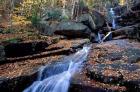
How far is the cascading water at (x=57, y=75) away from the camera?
12773 millimetres

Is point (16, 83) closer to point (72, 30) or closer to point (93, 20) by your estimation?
point (72, 30)

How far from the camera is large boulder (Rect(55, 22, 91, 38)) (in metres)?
22.9

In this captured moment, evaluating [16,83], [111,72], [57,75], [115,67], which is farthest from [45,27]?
[111,72]

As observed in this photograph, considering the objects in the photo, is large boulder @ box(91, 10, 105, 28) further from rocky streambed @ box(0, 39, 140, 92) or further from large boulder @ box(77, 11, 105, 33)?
rocky streambed @ box(0, 39, 140, 92)

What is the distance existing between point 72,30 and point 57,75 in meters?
9.26

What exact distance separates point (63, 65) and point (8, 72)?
3.08 meters

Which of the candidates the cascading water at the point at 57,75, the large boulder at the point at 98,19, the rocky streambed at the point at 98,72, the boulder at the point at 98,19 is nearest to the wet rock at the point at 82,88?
the rocky streambed at the point at 98,72

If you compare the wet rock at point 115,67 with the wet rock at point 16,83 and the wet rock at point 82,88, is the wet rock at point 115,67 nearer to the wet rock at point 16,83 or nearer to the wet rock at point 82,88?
the wet rock at point 82,88

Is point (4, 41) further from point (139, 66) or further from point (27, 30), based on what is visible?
point (139, 66)

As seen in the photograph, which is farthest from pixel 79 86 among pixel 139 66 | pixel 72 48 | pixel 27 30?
pixel 27 30

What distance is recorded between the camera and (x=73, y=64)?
1499 centimetres

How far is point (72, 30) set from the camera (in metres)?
22.8

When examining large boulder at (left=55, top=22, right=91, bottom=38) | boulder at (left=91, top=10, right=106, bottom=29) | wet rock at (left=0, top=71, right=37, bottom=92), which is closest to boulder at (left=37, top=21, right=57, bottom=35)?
large boulder at (left=55, top=22, right=91, bottom=38)

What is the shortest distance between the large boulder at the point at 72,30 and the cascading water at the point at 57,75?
6.96 m
